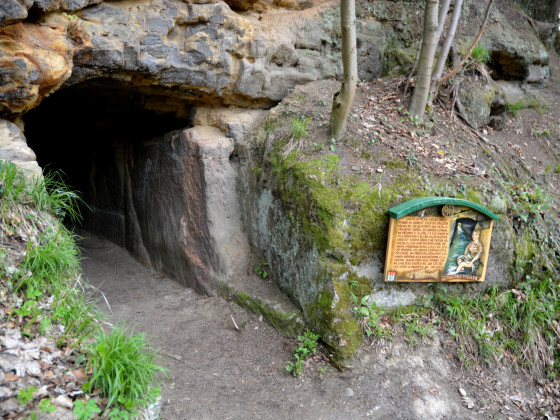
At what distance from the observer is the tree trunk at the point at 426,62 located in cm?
522

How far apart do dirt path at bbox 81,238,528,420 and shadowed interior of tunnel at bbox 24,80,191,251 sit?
2.46 m

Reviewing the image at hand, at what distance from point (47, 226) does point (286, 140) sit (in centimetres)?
263

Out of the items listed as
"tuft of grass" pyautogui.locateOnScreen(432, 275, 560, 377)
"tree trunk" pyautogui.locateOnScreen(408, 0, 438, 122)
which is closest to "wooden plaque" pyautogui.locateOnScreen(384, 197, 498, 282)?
"tuft of grass" pyautogui.locateOnScreen(432, 275, 560, 377)

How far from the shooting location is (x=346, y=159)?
4.69m

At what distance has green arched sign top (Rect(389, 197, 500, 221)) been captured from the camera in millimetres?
3928

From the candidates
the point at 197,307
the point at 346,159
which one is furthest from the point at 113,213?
the point at 346,159

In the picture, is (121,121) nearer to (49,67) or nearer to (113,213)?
(113,213)

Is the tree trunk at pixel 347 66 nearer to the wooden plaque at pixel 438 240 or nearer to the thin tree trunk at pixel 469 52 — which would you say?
the wooden plaque at pixel 438 240

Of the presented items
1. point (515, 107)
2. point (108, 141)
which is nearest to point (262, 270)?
point (108, 141)

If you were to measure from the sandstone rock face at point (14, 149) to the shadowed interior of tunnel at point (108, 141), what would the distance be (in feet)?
4.30

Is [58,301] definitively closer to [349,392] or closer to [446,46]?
[349,392]

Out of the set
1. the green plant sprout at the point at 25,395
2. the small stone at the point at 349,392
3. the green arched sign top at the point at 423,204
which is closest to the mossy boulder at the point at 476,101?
the green arched sign top at the point at 423,204

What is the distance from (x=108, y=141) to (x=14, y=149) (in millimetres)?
3349

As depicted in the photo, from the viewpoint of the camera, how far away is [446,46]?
566 centimetres
